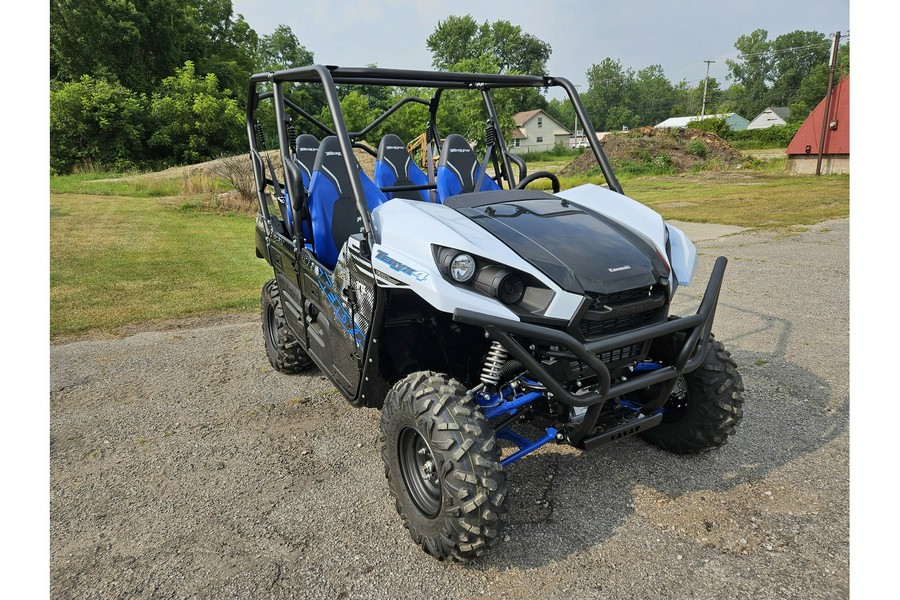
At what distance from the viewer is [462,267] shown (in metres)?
2.25

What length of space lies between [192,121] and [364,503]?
26.3 meters

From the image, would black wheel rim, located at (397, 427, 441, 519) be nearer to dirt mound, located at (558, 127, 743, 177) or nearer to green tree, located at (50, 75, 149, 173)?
green tree, located at (50, 75, 149, 173)

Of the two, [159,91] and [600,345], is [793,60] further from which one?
[600,345]

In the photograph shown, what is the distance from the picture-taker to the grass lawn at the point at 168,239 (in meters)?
6.29

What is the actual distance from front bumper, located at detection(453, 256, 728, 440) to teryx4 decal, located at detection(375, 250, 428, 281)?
0.21 m

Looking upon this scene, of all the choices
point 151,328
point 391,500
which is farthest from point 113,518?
point 151,328

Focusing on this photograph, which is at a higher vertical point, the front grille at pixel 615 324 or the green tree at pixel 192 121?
the green tree at pixel 192 121

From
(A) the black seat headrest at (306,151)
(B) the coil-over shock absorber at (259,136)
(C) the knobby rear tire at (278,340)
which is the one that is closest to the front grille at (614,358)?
(C) the knobby rear tire at (278,340)

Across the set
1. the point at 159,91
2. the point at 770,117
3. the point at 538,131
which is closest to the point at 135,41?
the point at 159,91

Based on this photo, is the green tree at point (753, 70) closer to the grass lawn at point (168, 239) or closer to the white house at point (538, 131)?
the white house at point (538, 131)

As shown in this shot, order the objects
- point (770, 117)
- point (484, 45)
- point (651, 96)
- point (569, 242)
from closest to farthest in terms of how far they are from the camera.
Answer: point (569, 242), point (484, 45), point (770, 117), point (651, 96)

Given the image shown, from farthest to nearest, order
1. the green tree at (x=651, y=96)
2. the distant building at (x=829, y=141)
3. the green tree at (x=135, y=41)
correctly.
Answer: the green tree at (x=651, y=96) → the green tree at (x=135, y=41) → the distant building at (x=829, y=141)

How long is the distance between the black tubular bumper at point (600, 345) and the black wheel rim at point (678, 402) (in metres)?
0.51

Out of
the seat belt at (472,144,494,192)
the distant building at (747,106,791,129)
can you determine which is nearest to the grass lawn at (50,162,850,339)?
the seat belt at (472,144,494,192)
